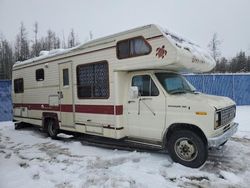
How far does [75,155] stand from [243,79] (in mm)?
14334

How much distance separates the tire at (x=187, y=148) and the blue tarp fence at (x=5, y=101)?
11146 mm

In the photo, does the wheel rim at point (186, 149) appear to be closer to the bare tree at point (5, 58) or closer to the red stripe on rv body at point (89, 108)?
the red stripe on rv body at point (89, 108)

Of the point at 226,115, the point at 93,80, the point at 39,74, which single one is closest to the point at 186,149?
the point at 226,115

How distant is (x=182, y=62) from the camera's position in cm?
582

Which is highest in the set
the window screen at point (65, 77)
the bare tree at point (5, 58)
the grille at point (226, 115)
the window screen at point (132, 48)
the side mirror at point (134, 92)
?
the bare tree at point (5, 58)

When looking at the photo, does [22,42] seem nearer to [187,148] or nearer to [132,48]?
[132,48]

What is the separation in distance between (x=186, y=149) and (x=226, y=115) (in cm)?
124

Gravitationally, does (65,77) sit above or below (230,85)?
above

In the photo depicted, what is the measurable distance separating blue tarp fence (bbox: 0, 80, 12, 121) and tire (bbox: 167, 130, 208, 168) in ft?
36.6

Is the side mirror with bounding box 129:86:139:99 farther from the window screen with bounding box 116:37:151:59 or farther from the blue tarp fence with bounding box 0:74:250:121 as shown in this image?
the blue tarp fence with bounding box 0:74:250:121

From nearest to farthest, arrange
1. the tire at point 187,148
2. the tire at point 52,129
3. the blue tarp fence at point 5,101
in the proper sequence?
1. the tire at point 187,148
2. the tire at point 52,129
3. the blue tarp fence at point 5,101

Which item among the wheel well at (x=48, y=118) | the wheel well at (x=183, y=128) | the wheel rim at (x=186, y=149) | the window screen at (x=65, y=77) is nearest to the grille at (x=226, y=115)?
the wheel well at (x=183, y=128)

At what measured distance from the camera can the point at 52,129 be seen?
9289 mm

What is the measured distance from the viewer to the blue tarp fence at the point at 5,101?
46.3 feet
